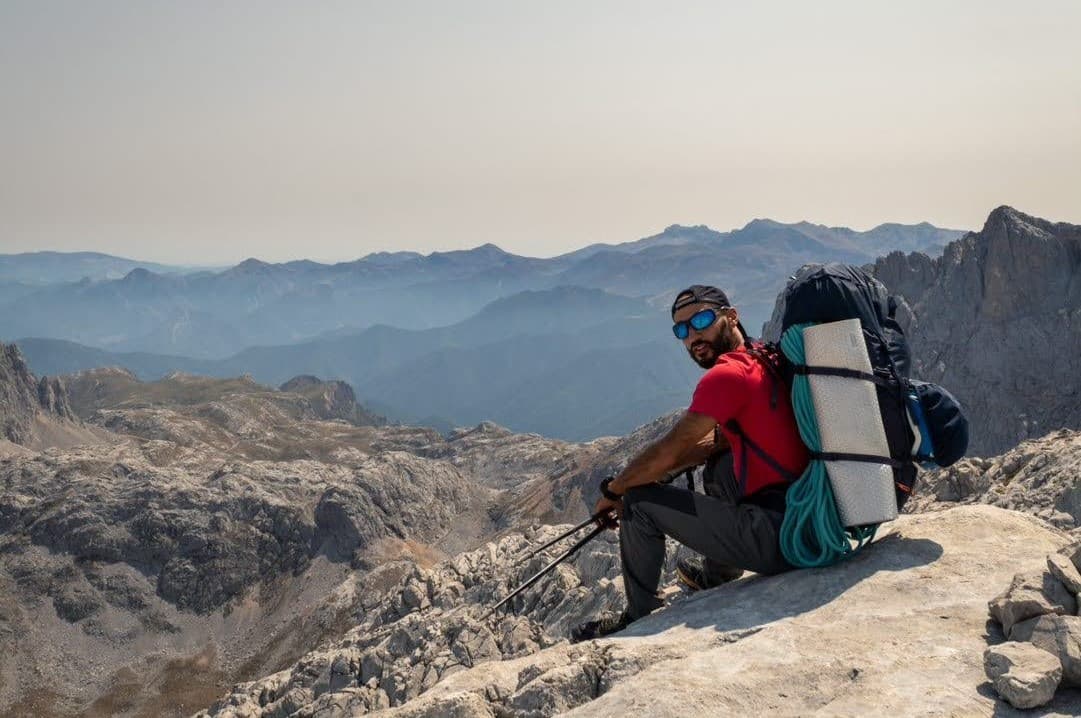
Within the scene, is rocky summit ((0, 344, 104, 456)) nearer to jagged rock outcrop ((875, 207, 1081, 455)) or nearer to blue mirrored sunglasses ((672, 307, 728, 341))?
jagged rock outcrop ((875, 207, 1081, 455))

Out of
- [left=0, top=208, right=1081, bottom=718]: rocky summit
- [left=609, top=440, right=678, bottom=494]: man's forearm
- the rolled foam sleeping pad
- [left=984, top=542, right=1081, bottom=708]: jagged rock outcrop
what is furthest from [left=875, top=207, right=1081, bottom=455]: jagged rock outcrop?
[left=609, top=440, right=678, bottom=494]: man's forearm

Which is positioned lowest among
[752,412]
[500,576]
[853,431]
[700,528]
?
[500,576]

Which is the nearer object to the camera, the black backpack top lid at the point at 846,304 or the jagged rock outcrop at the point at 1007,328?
the black backpack top lid at the point at 846,304

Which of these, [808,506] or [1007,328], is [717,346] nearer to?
[808,506]

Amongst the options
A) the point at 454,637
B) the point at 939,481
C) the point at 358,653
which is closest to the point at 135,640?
the point at 358,653

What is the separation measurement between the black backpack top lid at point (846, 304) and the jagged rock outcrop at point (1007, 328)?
9871 centimetres

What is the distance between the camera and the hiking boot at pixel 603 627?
913 centimetres

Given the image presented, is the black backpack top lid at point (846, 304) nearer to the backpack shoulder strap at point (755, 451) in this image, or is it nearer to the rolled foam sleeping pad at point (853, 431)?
the rolled foam sleeping pad at point (853, 431)

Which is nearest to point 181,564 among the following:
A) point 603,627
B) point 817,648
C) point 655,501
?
point 603,627

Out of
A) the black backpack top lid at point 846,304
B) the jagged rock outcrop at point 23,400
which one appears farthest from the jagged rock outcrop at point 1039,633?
the jagged rock outcrop at point 23,400

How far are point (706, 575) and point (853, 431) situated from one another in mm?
3050

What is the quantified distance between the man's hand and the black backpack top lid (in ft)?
9.63

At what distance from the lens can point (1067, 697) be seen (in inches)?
219

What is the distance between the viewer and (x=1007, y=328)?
344 feet
